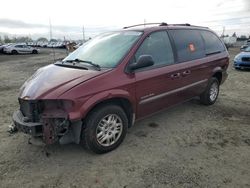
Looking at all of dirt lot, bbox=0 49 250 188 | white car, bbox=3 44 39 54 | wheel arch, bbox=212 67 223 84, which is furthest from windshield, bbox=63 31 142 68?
white car, bbox=3 44 39 54

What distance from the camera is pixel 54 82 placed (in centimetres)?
330

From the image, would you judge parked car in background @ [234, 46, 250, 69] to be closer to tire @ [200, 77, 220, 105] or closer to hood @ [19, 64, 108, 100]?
tire @ [200, 77, 220, 105]

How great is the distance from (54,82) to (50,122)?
570 millimetres

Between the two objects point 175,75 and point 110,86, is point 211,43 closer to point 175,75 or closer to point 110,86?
point 175,75

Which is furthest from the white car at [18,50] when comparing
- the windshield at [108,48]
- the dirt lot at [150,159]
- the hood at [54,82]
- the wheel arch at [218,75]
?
the hood at [54,82]

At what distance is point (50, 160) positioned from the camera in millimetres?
3445

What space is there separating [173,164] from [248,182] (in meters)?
0.93

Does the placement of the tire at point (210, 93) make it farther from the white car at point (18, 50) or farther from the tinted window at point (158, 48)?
the white car at point (18, 50)

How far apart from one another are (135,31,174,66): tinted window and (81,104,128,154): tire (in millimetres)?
1010

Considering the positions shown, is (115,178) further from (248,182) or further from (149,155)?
(248,182)

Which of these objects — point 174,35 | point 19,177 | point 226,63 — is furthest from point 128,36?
point 226,63

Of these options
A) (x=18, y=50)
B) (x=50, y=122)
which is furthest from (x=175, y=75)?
(x=18, y=50)

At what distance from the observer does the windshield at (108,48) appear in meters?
3.75

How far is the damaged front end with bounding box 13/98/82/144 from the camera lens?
3082 millimetres
